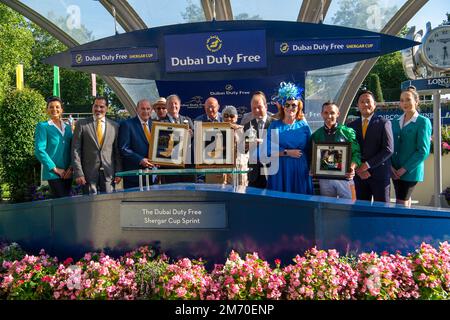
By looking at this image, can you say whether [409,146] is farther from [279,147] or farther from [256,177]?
[256,177]

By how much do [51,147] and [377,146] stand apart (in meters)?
4.00

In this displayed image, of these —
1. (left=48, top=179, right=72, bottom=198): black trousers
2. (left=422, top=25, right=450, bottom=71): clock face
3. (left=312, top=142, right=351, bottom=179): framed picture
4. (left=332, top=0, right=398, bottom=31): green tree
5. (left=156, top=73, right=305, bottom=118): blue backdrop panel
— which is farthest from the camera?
(left=332, top=0, right=398, bottom=31): green tree

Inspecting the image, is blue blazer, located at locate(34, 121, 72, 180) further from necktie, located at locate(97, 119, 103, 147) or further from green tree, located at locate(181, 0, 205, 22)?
green tree, located at locate(181, 0, 205, 22)

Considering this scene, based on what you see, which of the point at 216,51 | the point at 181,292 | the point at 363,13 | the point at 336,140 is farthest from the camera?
the point at 363,13

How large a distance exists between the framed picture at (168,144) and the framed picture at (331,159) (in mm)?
1389

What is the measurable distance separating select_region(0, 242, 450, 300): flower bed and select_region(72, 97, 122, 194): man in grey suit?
5.20ft

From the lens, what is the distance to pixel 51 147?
6.03 metres

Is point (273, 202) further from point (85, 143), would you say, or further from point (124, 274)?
point (85, 143)

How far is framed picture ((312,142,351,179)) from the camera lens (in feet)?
16.0

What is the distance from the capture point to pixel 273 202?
166 inches

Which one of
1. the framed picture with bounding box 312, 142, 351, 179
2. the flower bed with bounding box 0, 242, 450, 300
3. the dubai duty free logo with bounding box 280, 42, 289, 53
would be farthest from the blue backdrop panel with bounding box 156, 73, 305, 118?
the flower bed with bounding box 0, 242, 450, 300

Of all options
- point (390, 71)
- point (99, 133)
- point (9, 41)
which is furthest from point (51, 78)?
point (99, 133)

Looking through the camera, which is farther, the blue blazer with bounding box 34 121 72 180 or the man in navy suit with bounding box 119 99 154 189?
the blue blazer with bounding box 34 121 72 180
